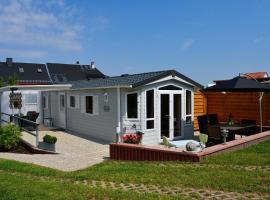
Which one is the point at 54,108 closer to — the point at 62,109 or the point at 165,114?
the point at 62,109

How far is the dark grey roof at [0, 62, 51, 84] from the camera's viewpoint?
48.4 meters

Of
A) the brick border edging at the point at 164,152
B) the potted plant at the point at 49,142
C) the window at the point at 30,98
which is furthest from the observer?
the window at the point at 30,98

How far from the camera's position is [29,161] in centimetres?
1104

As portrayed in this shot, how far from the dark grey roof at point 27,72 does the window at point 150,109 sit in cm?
3766

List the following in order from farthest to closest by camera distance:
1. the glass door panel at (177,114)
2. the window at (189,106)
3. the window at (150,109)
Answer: the window at (189,106), the glass door panel at (177,114), the window at (150,109)

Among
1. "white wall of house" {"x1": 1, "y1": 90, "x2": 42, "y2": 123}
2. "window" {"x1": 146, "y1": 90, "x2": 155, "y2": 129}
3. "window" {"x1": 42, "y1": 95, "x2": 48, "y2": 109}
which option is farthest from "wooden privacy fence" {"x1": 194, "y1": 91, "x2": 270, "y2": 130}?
"white wall of house" {"x1": 1, "y1": 90, "x2": 42, "y2": 123}

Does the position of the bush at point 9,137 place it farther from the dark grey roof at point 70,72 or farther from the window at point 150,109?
the dark grey roof at point 70,72

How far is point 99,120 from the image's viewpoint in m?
15.8

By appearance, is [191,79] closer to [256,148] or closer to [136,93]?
[136,93]

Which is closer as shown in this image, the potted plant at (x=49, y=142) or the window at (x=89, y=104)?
the potted plant at (x=49, y=142)

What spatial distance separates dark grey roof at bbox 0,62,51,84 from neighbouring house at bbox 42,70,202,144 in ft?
112

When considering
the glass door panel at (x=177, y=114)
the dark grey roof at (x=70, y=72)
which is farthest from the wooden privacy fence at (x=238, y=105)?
the dark grey roof at (x=70, y=72)

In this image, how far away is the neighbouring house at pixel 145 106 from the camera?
13.9 meters

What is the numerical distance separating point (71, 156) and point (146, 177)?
15.7 ft
